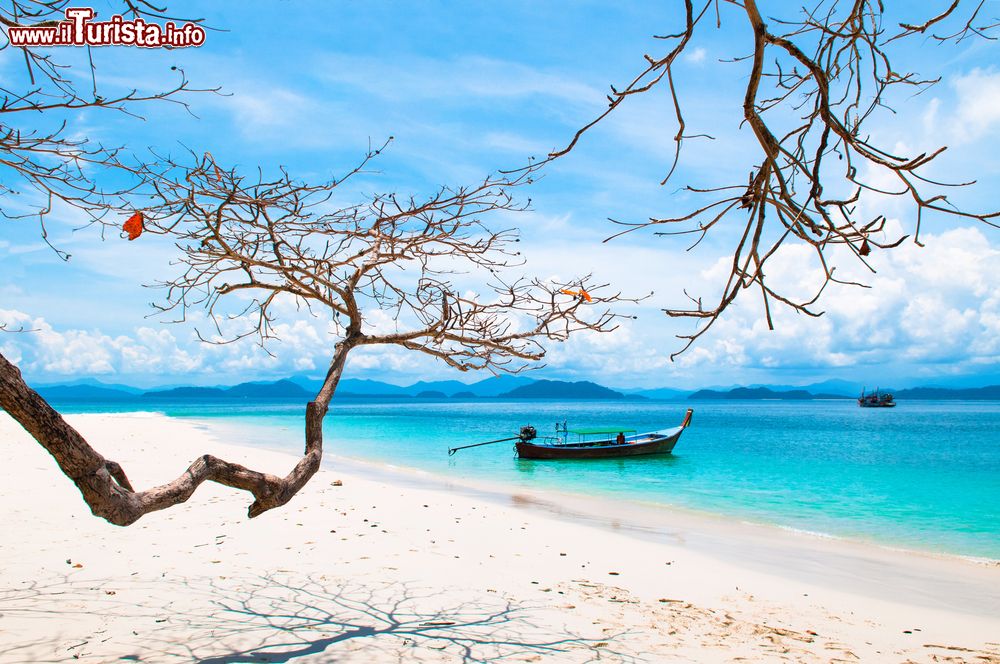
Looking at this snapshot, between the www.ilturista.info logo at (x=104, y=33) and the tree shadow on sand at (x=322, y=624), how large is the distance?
3.24 metres

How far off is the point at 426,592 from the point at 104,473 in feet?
10.2

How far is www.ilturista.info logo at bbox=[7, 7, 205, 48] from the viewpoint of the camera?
3229 millimetres

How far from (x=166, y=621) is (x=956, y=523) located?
1779 cm

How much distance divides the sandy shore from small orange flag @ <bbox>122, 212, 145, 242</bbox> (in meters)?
2.33

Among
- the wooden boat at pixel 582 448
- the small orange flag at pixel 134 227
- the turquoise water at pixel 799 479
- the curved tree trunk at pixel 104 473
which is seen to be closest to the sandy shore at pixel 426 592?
the curved tree trunk at pixel 104 473

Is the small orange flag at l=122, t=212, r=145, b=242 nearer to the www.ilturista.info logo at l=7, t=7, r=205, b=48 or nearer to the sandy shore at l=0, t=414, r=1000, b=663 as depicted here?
the www.ilturista.info logo at l=7, t=7, r=205, b=48

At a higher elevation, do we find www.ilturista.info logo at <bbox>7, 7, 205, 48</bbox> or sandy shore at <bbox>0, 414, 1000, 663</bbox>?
www.ilturista.info logo at <bbox>7, 7, 205, 48</bbox>

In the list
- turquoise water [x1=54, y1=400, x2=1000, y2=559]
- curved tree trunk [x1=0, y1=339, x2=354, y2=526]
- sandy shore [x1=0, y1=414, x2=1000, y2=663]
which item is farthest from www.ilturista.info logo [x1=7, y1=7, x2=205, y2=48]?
turquoise water [x1=54, y1=400, x2=1000, y2=559]

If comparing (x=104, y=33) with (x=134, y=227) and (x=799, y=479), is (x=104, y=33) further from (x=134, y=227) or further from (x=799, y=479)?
(x=799, y=479)

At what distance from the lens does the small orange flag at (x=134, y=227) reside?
10.9ft

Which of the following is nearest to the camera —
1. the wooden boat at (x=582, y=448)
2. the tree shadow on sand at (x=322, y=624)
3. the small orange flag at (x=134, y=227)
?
the small orange flag at (x=134, y=227)

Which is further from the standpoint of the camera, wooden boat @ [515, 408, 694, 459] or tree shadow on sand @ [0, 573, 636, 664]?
wooden boat @ [515, 408, 694, 459]

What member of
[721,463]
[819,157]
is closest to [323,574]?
[819,157]

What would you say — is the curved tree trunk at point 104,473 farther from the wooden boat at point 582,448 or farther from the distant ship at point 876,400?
the distant ship at point 876,400
